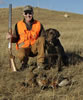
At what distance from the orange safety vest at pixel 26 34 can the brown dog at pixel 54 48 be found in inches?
12.8

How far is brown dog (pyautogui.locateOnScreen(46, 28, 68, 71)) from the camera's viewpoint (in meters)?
5.11

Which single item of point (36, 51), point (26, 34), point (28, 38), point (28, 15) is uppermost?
point (28, 15)

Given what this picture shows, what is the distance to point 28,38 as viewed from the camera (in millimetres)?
5227

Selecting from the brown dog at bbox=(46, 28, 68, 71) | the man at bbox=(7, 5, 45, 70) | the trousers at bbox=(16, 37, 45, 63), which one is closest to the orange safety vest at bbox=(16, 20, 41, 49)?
the man at bbox=(7, 5, 45, 70)

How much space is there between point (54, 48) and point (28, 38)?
2.34 feet

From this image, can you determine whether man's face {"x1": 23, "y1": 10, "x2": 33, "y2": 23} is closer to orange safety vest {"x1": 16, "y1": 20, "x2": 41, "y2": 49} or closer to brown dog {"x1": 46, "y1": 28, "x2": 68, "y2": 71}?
orange safety vest {"x1": 16, "y1": 20, "x2": 41, "y2": 49}

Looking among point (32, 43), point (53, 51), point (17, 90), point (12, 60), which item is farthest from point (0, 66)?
point (17, 90)

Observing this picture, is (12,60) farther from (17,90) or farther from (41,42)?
(17,90)

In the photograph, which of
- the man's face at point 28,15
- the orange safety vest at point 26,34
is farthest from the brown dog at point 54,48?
the man's face at point 28,15

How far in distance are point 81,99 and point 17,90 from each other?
3.58 feet

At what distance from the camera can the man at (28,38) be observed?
16.6ft

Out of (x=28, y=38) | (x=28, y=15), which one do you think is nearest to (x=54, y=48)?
(x=28, y=38)

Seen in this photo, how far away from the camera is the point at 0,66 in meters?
5.25

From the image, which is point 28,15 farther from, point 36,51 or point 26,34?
point 36,51
